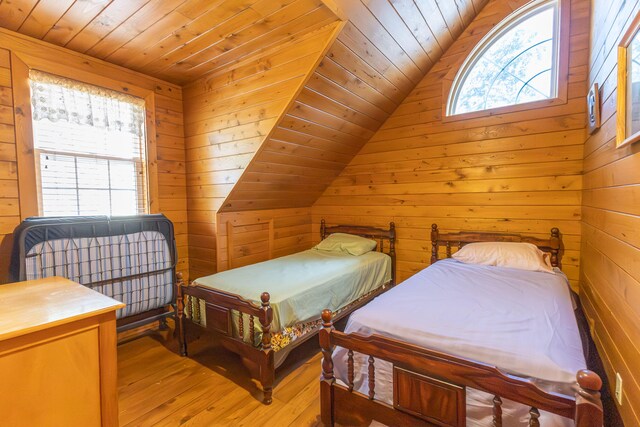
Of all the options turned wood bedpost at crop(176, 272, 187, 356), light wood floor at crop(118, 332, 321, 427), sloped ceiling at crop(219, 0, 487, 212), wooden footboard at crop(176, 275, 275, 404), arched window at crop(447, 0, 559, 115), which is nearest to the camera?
light wood floor at crop(118, 332, 321, 427)

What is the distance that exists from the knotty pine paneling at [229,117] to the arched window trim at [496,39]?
163cm

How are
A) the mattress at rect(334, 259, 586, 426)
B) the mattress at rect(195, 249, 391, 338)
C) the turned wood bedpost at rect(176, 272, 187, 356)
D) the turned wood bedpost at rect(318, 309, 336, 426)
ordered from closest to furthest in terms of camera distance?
the mattress at rect(334, 259, 586, 426) < the turned wood bedpost at rect(318, 309, 336, 426) < the mattress at rect(195, 249, 391, 338) < the turned wood bedpost at rect(176, 272, 187, 356)

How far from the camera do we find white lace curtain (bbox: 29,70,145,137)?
2303 mm

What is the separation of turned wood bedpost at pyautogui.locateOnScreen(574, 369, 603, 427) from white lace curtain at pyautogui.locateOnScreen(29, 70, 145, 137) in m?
3.40

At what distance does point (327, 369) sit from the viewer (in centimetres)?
155

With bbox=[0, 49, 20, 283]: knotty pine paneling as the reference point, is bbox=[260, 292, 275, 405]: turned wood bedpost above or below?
below

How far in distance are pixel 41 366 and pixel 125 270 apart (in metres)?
1.39

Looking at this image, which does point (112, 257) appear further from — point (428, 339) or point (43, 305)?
point (428, 339)

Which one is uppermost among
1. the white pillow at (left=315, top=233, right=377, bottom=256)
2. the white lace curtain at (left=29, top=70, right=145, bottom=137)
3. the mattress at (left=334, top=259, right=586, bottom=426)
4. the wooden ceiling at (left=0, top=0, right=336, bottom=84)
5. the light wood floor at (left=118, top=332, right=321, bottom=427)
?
the wooden ceiling at (left=0, top=0, right=336, bottom=84)

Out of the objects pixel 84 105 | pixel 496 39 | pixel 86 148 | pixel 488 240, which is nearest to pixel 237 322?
pixel 86 148

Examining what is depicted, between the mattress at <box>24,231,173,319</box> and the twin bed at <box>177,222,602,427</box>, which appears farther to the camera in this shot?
the mattress at <box>24,231,173,319</box>

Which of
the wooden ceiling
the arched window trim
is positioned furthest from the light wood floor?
the arched window trim

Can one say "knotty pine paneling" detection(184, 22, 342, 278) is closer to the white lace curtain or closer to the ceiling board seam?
the ceiling board seam

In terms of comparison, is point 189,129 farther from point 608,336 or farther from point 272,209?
point 608,336
